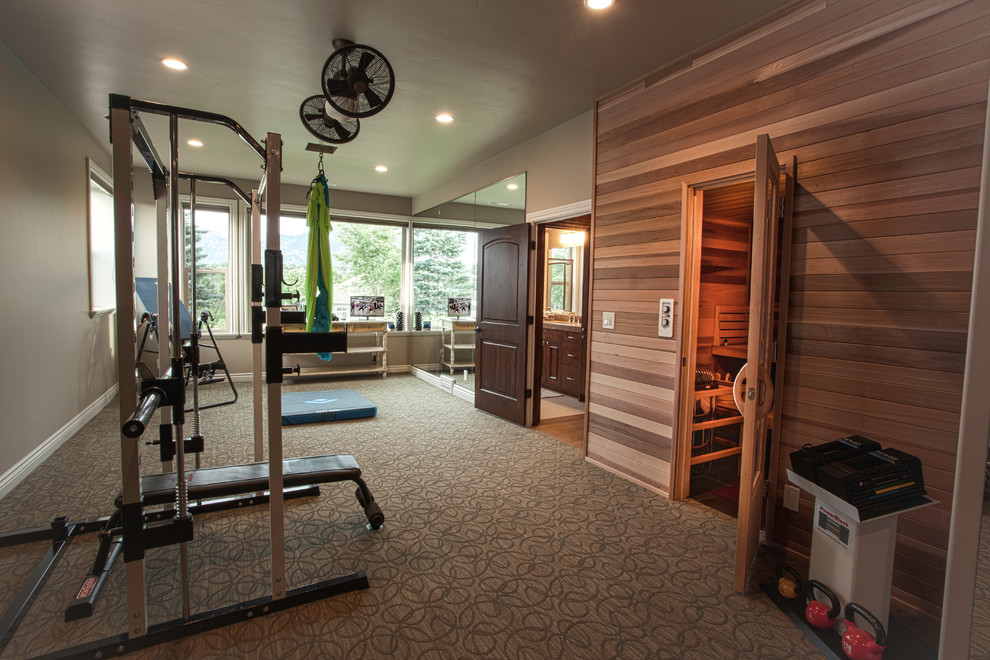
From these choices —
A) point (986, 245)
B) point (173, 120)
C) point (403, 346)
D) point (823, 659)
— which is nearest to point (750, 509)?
point (823, 659)

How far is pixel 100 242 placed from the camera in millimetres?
5340

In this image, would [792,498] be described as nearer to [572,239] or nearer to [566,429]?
[566,429]

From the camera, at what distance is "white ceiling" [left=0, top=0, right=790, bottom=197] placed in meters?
2.61

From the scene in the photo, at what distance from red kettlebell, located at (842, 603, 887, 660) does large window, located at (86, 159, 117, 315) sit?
6.23m

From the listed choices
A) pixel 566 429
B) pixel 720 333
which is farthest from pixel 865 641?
pixel 566 429

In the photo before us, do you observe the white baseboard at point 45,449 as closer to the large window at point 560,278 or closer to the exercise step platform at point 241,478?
the exercise step platform at point 241,478

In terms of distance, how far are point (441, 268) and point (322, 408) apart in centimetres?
277

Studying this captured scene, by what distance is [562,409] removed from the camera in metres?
5.59

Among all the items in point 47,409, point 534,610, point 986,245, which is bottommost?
point 534,610

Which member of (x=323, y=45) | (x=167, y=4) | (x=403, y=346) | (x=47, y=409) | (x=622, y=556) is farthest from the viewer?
(x=403, y=346)

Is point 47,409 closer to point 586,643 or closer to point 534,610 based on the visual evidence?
point 534,610

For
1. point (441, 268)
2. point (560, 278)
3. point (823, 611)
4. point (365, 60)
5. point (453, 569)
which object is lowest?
point (453, 569)

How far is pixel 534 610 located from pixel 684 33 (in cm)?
319

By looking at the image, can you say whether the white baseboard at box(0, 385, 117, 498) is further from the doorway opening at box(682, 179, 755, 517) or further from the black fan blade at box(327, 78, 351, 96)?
the doorway opening at box(682, 179, 755, 517)
